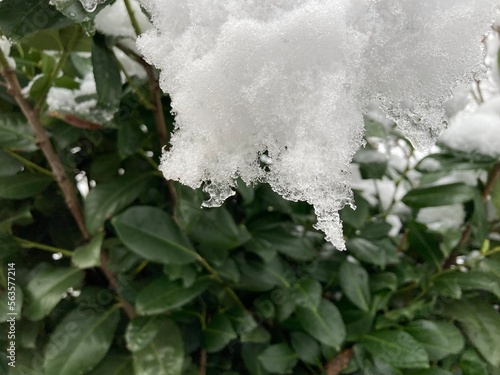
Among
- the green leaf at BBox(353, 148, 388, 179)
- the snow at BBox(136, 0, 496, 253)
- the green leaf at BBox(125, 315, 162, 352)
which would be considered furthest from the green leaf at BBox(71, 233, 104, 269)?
the green leaf at BBox(353, 148, 388, 179)

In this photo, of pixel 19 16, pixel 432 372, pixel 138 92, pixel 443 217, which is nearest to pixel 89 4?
pixel 19 16

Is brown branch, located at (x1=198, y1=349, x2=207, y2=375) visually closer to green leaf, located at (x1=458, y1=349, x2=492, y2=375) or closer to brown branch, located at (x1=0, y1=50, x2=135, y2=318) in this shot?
brown branch, located at (x1=0, y1=50, x2=135, y2=318)

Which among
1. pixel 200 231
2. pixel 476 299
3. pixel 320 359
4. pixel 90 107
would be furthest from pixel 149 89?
pixel 476 299

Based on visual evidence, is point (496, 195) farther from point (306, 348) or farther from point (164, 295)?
point (164, 295)

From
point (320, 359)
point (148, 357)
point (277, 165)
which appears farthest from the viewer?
point (320, 359)

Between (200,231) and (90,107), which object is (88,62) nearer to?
(90,107)

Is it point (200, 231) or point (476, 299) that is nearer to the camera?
point (200, 231)
